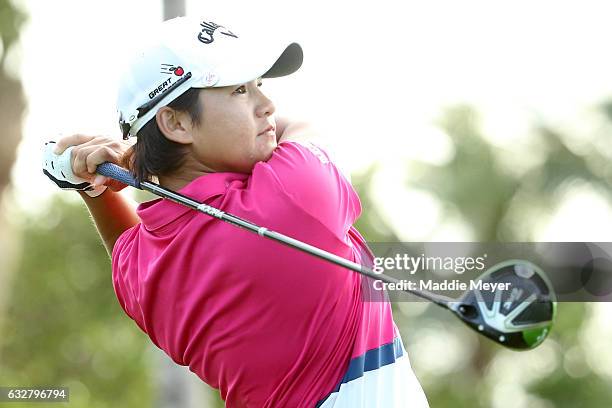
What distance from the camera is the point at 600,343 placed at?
14172 mm

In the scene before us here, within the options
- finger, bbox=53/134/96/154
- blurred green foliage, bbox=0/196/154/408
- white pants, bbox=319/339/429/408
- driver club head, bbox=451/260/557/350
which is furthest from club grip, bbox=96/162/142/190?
blurred green foliage, bbox=0/196/154/408

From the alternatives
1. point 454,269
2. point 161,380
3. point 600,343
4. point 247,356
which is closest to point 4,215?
point 161,380

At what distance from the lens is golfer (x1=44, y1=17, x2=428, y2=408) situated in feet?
7.38

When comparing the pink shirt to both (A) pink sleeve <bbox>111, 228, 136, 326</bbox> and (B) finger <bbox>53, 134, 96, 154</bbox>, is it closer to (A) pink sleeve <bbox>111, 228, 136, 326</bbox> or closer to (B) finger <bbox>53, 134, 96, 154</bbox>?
(A) pink sleeve <bbox>111, 228, 136, 326</bbox>

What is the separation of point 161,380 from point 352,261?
430 cm

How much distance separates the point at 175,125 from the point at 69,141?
1.24ft

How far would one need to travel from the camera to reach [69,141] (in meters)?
2.60

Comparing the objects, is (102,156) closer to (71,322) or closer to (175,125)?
(175,125)

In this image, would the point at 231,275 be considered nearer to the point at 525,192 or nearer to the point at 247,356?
the point at 247,356

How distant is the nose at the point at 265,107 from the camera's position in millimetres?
2305

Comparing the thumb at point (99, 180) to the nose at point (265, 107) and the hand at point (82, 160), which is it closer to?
the hand at point (82, 160)

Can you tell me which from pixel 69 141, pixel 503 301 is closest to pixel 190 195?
pixel 69 141

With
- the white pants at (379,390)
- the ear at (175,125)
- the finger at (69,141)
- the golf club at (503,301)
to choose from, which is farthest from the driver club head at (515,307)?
the finger at (69,141)

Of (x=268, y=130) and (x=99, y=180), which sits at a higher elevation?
(x=268, y=130)
